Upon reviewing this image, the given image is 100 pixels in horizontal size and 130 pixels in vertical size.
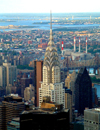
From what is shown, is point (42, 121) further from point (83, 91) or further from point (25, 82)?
point (25, 82)

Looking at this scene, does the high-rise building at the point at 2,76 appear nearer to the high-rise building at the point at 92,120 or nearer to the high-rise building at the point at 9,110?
the high-rise building at the point at 9,110

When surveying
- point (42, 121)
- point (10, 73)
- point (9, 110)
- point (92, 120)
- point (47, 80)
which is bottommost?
point (10, 73)

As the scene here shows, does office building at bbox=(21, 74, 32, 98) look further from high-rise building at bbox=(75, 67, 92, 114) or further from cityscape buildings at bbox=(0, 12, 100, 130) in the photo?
high-rise building at bbox=(75, 67, 92, 114)

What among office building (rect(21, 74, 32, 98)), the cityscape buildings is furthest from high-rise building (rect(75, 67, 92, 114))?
office building (rect(21, 74, 32, 98))

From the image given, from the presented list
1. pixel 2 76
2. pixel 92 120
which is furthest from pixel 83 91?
pixel 92 120

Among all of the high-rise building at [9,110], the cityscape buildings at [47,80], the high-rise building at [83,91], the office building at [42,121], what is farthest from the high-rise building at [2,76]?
the office building at [42,121]

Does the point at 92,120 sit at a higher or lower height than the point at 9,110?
higher
